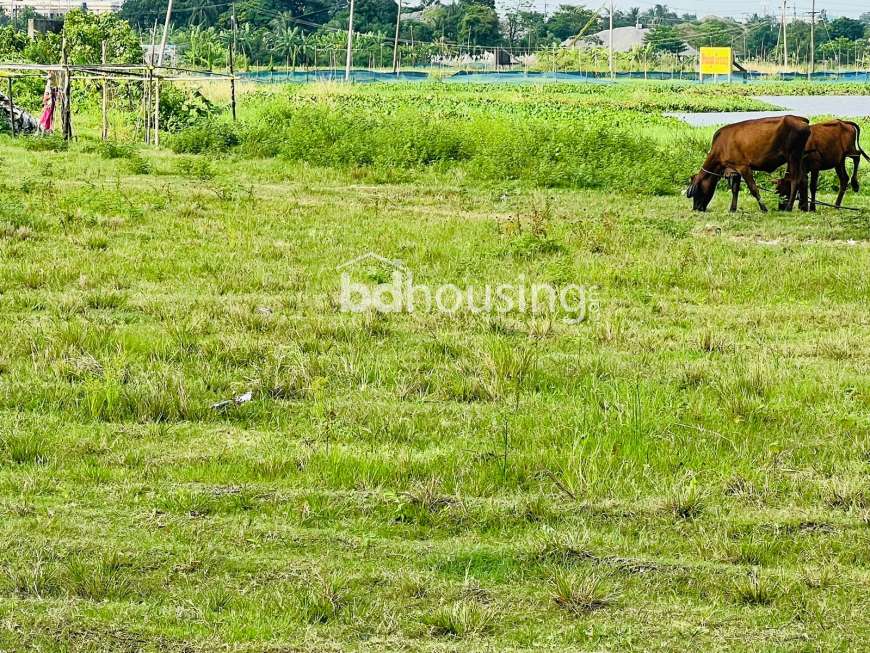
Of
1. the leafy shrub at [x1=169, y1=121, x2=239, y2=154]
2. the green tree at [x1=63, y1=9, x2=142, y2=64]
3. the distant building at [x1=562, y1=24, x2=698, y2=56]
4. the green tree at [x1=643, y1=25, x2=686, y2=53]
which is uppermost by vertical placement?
the distant building at [x1=562, y1=24, x2=698, y2=56]

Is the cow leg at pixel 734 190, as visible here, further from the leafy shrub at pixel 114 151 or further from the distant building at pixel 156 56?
the distant building at pixel 156 56

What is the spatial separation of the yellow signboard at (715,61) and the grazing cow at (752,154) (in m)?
58.6

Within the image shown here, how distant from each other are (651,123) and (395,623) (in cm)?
2427

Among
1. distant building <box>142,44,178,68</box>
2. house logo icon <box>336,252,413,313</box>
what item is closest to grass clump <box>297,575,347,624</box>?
house logo icon <box>336,252,413,313</box>

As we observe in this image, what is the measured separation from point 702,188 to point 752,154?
29.3 inches

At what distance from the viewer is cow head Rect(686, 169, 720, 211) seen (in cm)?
1443

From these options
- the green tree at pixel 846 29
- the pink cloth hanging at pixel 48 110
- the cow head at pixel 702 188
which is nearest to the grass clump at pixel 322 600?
the cow head at pixel 702 188

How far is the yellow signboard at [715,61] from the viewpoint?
70188mm

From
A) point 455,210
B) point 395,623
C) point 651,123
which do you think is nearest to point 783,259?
point 455,210

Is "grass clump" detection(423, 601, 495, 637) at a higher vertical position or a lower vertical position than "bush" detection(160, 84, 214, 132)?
lower

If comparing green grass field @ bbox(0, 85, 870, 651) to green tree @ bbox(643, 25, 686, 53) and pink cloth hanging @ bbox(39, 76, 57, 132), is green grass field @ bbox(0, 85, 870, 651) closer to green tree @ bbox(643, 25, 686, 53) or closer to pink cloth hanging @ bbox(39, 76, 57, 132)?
pink cloth hanging @ bbox(39, 76, 57, 132)

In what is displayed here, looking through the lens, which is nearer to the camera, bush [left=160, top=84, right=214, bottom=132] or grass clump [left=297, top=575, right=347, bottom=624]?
grass clump [left=297, top=575, right=347, bottom=624]

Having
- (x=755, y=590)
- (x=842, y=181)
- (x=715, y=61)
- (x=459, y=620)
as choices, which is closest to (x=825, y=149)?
(x=842, y=181)

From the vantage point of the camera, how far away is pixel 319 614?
370 centimetres
